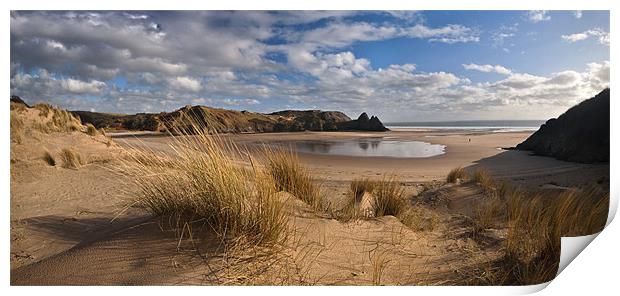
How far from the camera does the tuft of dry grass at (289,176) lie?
3.08 meters

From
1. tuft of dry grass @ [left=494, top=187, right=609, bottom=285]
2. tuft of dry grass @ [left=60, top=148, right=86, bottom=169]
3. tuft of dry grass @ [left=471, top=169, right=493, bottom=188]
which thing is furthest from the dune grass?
tuft of dry grass @ [left=60, top=148, right=86, bottom=169]

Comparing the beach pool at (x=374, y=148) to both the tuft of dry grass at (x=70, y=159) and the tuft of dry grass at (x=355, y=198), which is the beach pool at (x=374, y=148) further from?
the tuft of dry grass at (x=70, y=159)

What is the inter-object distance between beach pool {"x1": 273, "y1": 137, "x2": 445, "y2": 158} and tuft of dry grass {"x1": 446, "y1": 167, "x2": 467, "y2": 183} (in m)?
1.23

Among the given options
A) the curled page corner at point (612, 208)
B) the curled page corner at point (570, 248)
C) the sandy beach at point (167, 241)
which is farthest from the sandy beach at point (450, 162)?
the curled page corner at point (570, 248)

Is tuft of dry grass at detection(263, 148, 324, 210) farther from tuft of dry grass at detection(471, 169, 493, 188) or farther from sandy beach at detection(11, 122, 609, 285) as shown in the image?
tuft of dry grass at detection(471, 169, 493, 188)

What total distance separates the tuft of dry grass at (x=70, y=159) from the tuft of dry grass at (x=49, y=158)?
0.15 meters

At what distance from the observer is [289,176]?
317 cm

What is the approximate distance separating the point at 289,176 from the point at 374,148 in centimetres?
383

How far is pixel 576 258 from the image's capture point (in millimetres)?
2156

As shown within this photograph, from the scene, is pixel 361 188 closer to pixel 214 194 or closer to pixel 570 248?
pixel 570 248

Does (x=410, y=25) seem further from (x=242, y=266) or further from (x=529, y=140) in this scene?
(x=529, y=140)

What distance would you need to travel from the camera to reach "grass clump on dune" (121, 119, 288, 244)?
6.40ft
